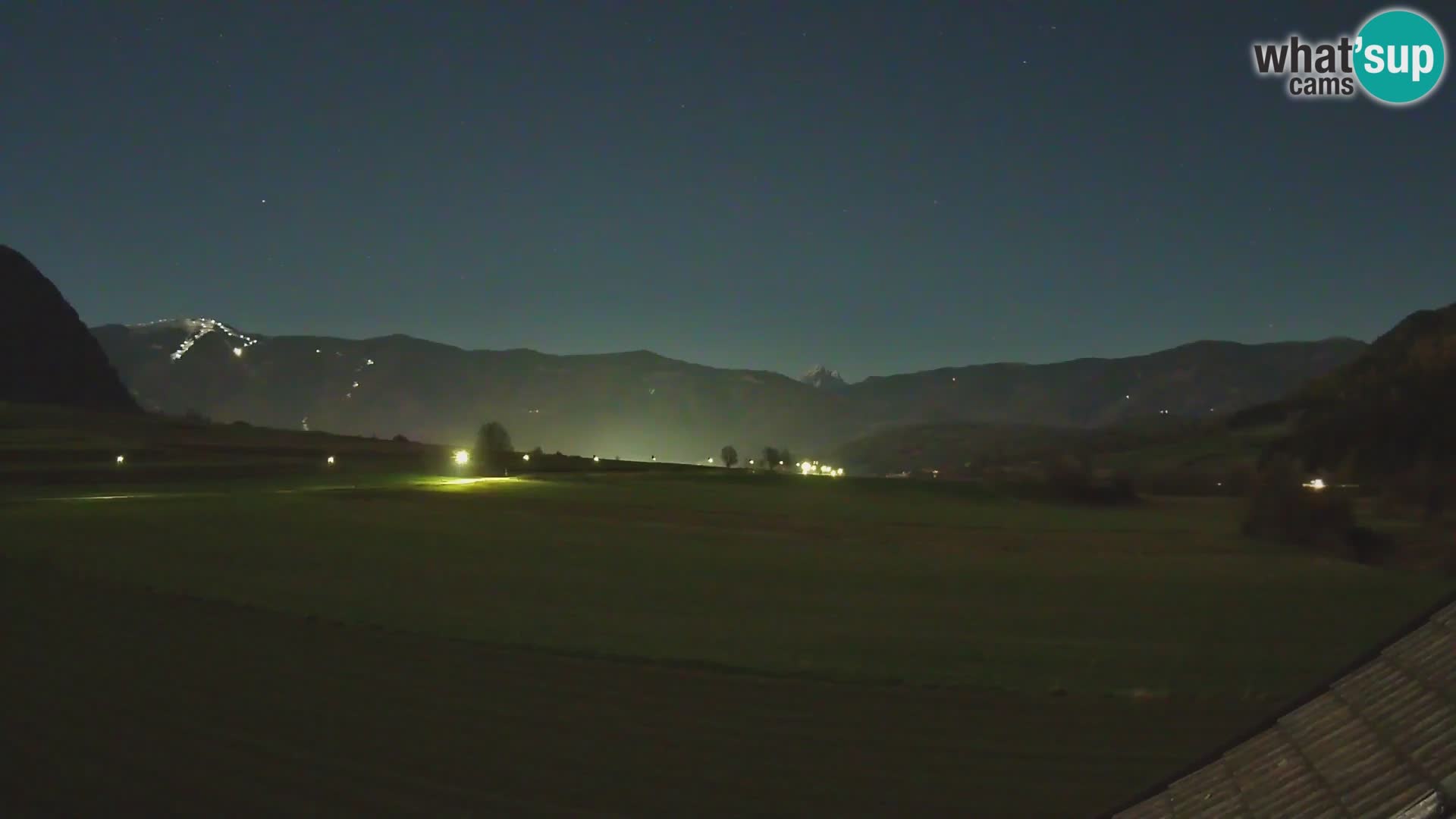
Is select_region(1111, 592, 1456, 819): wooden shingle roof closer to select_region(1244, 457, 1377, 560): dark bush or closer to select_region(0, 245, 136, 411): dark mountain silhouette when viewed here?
select_region(1244, 457, 1377, 560): dark bush

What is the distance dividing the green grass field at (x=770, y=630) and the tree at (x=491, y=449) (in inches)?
1710

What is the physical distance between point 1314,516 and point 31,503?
51070mm

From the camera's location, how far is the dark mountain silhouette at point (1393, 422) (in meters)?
48.1

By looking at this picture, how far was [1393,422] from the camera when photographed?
51.2m

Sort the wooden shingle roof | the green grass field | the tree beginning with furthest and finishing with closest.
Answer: the tree, the green grass field, the wooden shingle roof

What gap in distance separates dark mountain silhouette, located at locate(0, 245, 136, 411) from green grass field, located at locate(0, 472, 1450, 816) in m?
111

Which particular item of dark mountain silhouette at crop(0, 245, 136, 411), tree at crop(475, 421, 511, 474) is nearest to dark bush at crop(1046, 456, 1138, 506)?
tree at crop(475, 421, 511, 474)

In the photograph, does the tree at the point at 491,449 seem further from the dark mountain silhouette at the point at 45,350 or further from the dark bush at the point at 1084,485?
the dark mountain silhouette at the point at 45,350

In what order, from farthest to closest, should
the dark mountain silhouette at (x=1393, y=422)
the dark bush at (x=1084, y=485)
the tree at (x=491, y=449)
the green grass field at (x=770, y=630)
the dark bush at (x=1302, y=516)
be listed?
the tree at (x=491, y=449), the dark bush at (x=1084, y=485), the dark mountain silhouette at (x=1393, y=422), the dark bush at (x=1302, y=516), the green grass field at (x=770, y=630)

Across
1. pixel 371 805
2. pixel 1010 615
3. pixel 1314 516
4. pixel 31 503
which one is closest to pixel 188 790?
pixel 371 805

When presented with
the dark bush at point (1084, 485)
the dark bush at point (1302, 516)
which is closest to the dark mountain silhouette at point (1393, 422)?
the dark bush at point (1302, 516)

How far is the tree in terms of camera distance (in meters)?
89.0

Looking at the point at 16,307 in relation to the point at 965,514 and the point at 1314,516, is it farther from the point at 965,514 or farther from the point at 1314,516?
the point at 1314,516

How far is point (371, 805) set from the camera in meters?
9.12
